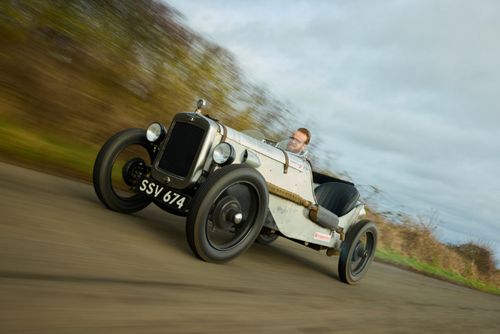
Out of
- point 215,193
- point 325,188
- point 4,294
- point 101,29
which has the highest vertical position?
point 101,29

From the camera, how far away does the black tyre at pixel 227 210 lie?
130 inches

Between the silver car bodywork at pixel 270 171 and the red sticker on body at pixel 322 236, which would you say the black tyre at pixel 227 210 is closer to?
the silver car bodywork at pixel 270 171

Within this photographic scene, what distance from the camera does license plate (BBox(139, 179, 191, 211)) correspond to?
369 centimetres

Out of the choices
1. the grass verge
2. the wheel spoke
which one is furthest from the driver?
the grass verge

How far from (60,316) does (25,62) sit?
478 cm

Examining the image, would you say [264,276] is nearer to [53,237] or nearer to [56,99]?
[53,237]

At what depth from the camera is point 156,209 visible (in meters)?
5.23

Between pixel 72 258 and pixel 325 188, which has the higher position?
pixel 325 188

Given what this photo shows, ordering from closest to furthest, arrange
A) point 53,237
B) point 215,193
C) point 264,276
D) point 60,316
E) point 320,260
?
point 60,316 < point 53,237 < point 215,193 < point 264,276 < point 320,260

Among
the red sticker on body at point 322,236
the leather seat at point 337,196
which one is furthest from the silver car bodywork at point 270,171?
the leather seat at point 337,196

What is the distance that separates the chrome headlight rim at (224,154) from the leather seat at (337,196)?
206 cm

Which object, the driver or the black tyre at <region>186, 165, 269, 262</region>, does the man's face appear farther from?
the black tyre at <region>186, 165, 269, 262</region>

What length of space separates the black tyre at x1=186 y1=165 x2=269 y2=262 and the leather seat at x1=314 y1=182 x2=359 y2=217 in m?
1.79

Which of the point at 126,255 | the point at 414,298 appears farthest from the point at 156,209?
the point at 414,298
